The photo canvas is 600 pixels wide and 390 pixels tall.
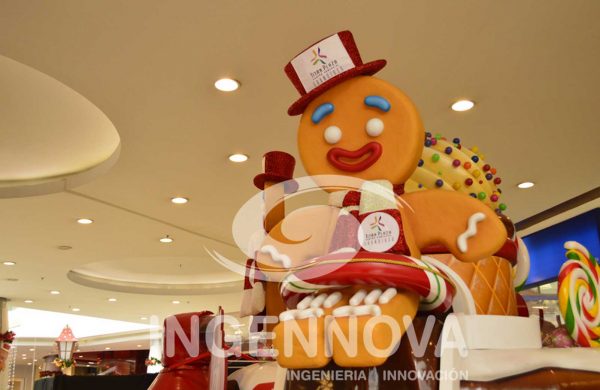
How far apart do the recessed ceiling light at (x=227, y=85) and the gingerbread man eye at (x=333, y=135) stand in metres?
2.07

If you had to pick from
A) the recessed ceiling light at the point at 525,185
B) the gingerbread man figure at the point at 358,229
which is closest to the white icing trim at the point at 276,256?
the gingerbread man figure at the point at 358,229

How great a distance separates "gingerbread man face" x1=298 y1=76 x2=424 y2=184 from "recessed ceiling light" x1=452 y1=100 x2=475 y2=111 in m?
2.45

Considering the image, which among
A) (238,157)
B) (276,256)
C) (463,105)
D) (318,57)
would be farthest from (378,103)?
(238,157)

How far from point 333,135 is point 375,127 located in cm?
8

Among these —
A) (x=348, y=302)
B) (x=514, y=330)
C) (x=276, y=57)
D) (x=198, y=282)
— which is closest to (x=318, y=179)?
(x=348, y=302)

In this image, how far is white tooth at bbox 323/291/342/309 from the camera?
838 millimetres

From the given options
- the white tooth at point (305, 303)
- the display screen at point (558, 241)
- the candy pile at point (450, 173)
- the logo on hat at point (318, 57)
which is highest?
the display screen at point (558, 241)

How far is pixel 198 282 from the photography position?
9867 mm

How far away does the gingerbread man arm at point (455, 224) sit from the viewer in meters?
0.87

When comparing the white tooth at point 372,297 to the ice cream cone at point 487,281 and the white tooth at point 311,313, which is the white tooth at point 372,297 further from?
the ice cream cone at point 487,281

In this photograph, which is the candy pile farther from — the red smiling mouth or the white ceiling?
the white ceiling

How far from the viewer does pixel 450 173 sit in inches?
46.8

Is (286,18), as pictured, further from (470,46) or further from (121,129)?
A: (121,129)

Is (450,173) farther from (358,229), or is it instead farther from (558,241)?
(558,241)
